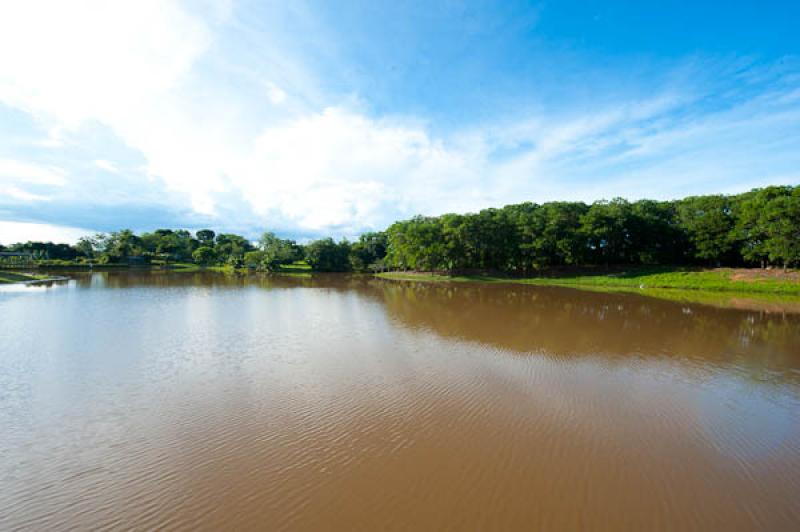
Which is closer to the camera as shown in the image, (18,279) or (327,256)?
(18,279)

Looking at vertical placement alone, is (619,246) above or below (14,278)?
above

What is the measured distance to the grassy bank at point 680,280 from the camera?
3803 centimetres

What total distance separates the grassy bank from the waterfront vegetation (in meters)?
0.10

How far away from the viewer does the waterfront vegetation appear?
1661 inches

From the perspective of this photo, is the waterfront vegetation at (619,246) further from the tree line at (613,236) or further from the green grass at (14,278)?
the green grass at (14,278)

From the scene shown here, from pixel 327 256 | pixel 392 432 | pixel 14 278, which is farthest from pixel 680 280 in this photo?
pixel 14 278

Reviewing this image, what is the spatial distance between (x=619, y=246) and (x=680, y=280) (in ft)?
47.5

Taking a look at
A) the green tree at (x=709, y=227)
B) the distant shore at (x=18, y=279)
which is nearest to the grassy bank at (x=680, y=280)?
the green tree at (x=709, y=227)

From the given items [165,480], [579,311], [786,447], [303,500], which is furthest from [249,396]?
[579,311]

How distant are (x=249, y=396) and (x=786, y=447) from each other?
12.3 metres

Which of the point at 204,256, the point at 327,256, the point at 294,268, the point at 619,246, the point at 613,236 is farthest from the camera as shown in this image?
the point at 204,256

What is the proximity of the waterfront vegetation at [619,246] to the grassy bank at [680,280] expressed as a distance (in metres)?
0.10

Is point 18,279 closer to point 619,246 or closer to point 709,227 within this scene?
point 619,246

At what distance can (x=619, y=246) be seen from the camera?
187 feet
